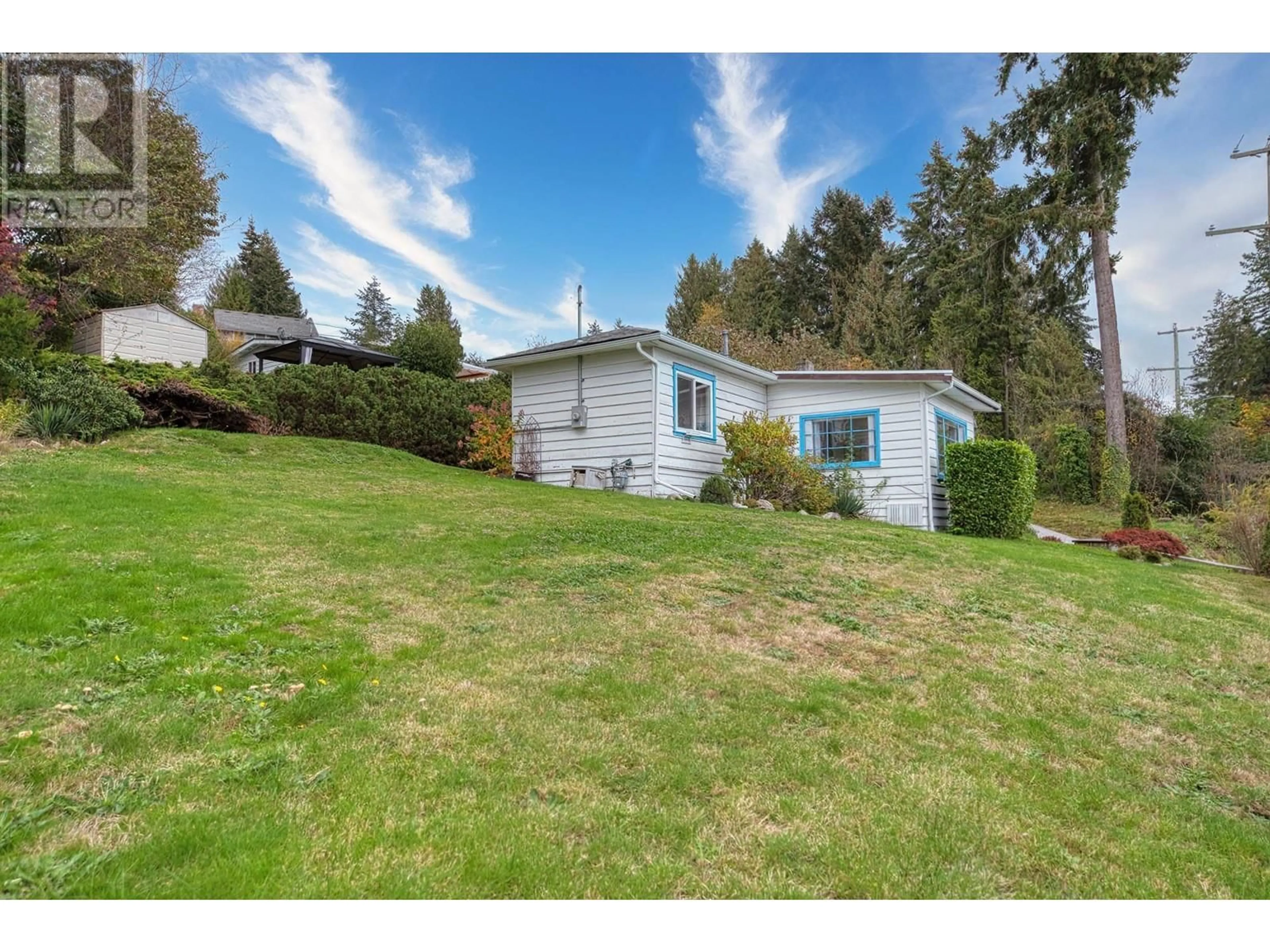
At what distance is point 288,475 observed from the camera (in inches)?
394

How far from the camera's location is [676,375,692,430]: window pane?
40.9 ft

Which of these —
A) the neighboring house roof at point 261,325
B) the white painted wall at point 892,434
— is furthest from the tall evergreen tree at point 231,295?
the white painted wall at point 892,434

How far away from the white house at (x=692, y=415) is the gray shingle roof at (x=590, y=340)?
0.03 meters

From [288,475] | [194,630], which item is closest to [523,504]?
[288,475]

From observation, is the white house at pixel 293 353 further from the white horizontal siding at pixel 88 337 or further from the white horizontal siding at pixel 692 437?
the white horizontal siding at pixel 692 437

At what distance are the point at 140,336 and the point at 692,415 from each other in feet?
46.1

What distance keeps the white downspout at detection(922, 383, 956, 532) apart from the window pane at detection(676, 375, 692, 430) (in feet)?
15.2

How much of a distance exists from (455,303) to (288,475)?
172 ft

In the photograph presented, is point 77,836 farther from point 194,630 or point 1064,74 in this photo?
point 1064,74

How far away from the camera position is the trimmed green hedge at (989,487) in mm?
12109

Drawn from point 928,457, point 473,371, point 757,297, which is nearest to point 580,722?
point 928,457

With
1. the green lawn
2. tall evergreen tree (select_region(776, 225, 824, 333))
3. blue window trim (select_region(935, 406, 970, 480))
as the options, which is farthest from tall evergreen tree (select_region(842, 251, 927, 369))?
the green lawn
